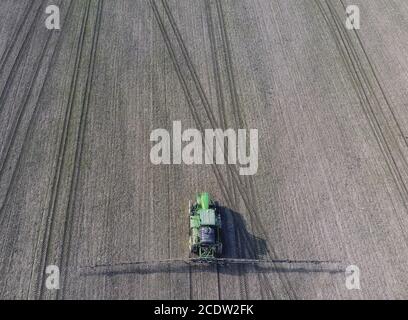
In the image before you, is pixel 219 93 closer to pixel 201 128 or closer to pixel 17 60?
pixel 201 128

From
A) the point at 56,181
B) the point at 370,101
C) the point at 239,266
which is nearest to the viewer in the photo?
the point at 239,266

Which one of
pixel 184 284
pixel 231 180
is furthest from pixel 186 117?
pixel 184 284

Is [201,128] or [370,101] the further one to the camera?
[370,101]

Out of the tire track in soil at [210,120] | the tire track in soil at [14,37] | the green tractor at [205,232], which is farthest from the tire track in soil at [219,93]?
the tire track in soil at [14,37]

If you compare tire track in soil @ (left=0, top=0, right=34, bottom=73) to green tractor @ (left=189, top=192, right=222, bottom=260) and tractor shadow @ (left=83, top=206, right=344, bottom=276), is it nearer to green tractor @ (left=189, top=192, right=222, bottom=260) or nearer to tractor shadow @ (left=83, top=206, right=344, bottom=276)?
tractor shadow @ (left=83, top=206, right=344, bottom=276)

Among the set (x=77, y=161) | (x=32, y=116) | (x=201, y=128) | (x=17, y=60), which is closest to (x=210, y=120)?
(x=201, y=128)

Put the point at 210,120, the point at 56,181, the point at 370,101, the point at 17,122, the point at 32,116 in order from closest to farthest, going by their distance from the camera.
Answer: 1. the point at 56,181
2. the point at 17,122
3. the point at 32,116
4. the point at 210,120
5. the point at 370,101

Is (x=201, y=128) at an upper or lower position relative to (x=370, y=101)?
lower

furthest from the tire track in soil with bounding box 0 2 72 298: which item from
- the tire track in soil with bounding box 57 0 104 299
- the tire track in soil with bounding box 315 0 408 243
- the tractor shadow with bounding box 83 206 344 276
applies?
the tire track in soil with bounding box 315 0 408 243
